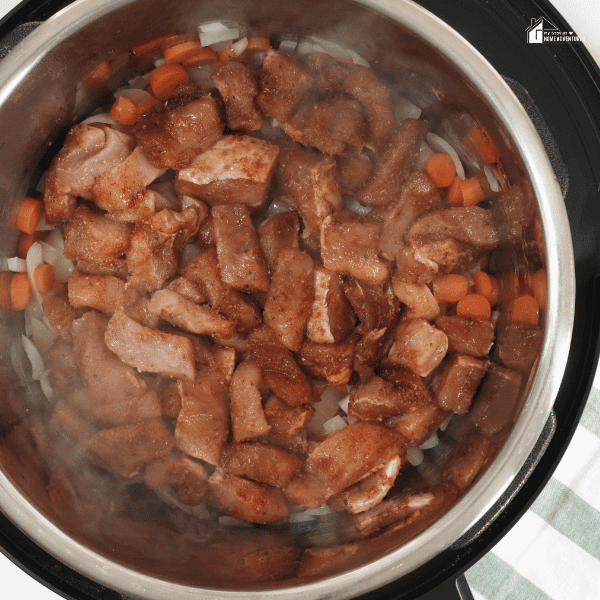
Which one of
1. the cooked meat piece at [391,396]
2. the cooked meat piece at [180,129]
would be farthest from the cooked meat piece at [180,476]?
the cooked meat piece at [180,129]

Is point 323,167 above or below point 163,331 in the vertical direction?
above

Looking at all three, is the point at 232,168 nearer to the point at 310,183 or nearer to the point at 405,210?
the point at 310,183

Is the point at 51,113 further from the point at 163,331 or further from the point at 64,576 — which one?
the point at 64,576

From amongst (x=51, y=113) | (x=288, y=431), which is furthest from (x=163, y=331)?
(x=51, y=113)

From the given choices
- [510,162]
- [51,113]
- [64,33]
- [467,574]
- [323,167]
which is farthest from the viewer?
[467,574]

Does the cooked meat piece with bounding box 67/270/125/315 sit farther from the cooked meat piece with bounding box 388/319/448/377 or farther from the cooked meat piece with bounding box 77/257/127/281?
the cooked meat piece with bounding box 388/319/448/377

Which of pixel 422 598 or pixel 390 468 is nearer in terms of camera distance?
pixel 422 598

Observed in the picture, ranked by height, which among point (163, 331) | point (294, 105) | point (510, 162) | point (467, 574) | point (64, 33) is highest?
point (64, 33)
